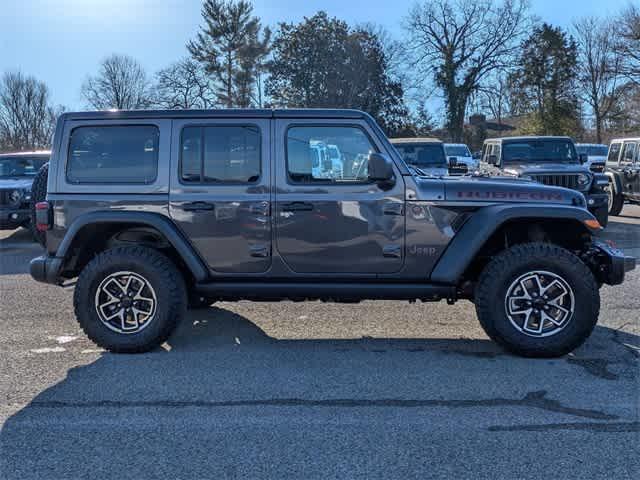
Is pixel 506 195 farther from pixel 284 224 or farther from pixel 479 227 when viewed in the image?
pixel 284 224

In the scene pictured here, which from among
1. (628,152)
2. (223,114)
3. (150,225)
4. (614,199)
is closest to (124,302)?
(150,225)

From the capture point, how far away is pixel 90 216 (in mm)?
4930

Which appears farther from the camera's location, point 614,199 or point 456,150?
point 456,150

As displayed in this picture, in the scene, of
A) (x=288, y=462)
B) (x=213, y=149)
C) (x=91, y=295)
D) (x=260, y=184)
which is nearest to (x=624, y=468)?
(x=288, y=462)

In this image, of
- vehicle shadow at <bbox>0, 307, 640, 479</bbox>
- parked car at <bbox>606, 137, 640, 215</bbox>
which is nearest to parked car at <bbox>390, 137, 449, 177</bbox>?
parked car at <bbox>606, 137, 640, 215</bbox>

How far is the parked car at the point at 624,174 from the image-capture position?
533 inches

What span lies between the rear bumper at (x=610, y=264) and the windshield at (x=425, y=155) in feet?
26.7

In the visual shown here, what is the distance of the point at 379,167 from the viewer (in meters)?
4.71

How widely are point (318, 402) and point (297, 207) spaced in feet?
5.26

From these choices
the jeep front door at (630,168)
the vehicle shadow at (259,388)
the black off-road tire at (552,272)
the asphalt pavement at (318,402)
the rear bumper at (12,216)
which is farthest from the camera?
the jeep front door at (630,168)

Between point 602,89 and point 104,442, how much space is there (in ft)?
148

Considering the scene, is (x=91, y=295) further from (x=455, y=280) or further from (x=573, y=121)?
(x=573, y=121)

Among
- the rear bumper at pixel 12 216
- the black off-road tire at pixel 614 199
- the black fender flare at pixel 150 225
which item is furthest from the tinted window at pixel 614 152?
the rear bumper at pixel 12 216

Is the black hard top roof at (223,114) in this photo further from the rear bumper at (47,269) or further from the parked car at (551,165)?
the parked car at (551,165)
